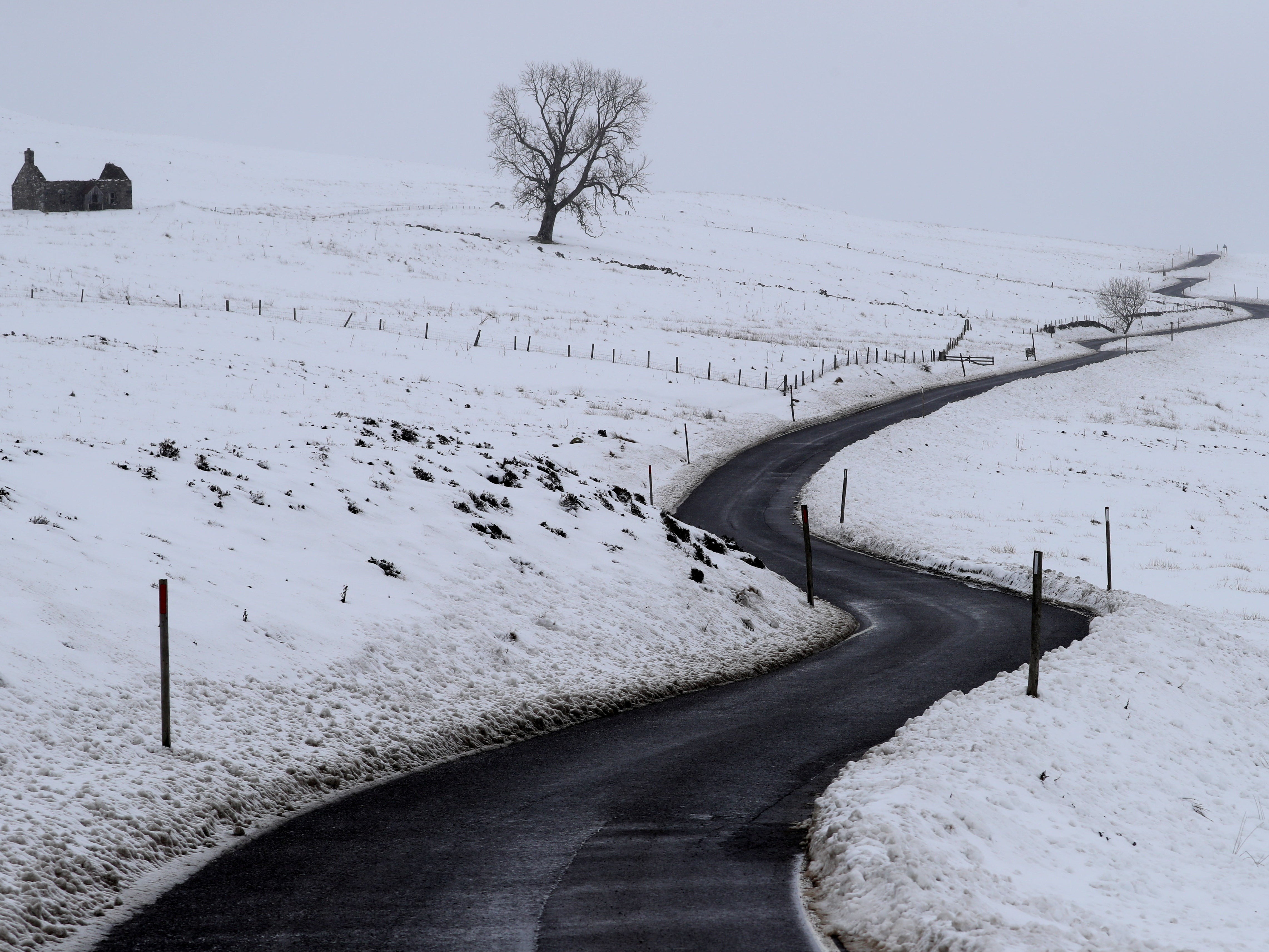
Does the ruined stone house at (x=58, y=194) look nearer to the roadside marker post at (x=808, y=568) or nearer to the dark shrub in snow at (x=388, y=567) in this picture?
the roadside marker post at (x=808, y=568)

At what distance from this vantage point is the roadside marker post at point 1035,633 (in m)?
12.6

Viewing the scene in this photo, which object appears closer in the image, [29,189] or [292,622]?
[292,622]

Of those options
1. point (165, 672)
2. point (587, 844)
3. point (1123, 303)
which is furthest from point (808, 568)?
point (1123, 303)

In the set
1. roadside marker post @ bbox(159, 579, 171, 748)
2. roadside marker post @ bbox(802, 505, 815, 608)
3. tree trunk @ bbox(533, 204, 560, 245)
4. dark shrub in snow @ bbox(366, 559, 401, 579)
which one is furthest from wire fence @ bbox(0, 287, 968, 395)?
roadside marker post @ bbox(159, 579, 171, 748)

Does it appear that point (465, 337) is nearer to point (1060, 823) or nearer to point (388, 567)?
point (388, 567)

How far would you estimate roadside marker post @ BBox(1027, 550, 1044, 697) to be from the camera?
12.6m

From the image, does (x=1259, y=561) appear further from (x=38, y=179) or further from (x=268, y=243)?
(x=38, y=179)

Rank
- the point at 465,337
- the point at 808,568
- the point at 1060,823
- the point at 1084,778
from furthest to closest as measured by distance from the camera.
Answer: the point at 465,337 < the point at 808,568 < the point at 1084,778 < the point at 1060,823

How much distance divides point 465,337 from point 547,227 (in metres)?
35.5

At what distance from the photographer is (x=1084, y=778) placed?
1059 centimetres

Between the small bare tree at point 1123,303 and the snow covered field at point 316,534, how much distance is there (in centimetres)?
3615

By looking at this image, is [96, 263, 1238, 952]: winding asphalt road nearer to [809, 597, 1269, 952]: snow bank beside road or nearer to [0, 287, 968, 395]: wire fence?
[809, 597, 1269, 952]: snow bank beside road

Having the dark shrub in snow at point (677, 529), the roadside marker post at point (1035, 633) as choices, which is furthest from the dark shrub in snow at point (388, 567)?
the roadside marker post at point (1035, 633)

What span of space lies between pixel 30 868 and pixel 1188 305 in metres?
121
